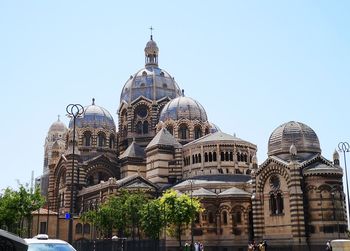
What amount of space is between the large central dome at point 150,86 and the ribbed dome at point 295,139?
3045cm

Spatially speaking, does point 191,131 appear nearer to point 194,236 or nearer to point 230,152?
point 230,152

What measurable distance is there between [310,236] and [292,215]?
110 inches

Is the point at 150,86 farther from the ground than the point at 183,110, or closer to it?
farther from the ground

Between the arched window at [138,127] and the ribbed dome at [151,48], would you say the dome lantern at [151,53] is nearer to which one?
the ribbed dome at [151,48]

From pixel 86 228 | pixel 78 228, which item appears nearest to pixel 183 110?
pixel 86 228

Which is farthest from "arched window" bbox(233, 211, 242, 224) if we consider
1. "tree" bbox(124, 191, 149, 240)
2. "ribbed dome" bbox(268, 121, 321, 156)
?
"tree" bbox(124, 191, 149, 240)

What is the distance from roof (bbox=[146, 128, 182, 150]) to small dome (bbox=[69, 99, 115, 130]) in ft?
48.6

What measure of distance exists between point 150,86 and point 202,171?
24246 millimetres

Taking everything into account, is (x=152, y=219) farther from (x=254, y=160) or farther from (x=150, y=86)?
(x=150, y=86)

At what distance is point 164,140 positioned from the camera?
67.9 meters

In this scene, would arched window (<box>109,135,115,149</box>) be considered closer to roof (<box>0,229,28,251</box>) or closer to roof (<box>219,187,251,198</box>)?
roof (<box>219,187,251,198</box>)

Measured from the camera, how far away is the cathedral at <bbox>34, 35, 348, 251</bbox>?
50.5 meters

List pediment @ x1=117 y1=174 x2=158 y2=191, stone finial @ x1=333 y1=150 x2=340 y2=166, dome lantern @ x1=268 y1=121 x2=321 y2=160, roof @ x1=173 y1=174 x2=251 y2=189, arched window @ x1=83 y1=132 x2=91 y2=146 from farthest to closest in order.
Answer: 1. arched window @ x1=83 y1=132 x2=91 y2=146
2. pediment @ x1=117 y1=174 x2=158 y2=191
3. roof @ x1=173 y1=174 x2=251 y2=189
4. stone finial @ x1=333 y1=150 x2=340 y2=166
5. dome lantern @ x1=268 y1=121 x2=321 y2=160

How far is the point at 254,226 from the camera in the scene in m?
54.0
